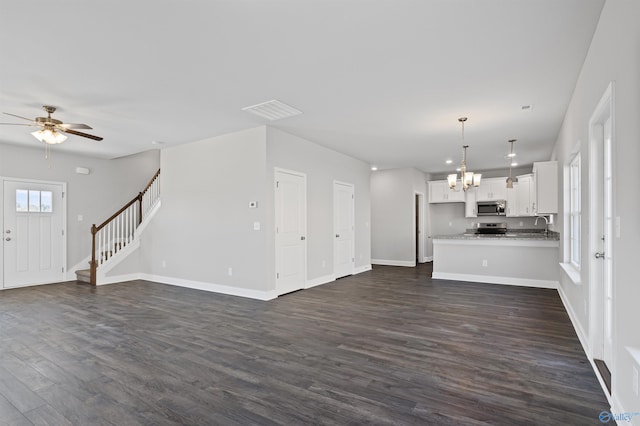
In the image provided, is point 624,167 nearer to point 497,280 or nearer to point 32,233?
point 497,280

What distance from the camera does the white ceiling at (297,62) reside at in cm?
244

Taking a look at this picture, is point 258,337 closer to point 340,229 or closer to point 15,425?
point 15,425

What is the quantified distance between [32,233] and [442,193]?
10405 millimetres

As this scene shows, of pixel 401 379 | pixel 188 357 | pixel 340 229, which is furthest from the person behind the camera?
pixel 340 229

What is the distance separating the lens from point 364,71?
340 centimetres

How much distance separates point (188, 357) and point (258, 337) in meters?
0.75

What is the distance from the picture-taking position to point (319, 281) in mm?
6496

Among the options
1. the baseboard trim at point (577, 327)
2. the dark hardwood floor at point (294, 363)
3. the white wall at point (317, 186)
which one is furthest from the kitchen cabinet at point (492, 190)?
the baseboard trim at point (577, 327)

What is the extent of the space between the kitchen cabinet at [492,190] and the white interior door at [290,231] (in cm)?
618

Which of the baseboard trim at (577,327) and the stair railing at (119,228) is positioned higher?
the stair railing at (119,228)

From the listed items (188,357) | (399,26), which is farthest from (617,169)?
(188,357)

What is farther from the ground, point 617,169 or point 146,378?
point 617,169

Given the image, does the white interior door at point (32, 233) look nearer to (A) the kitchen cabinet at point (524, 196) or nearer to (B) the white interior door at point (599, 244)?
(B) the white interior door at point (599, 244)

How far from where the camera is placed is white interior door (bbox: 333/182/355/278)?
23.4 feet
